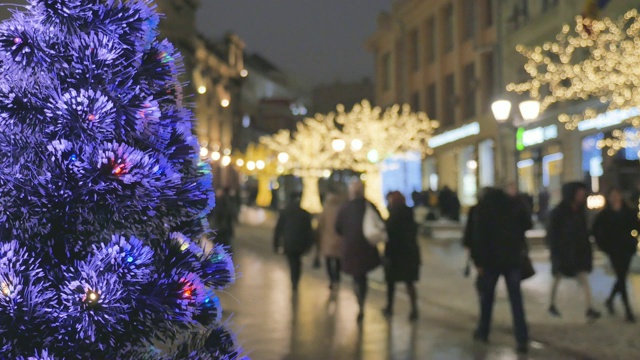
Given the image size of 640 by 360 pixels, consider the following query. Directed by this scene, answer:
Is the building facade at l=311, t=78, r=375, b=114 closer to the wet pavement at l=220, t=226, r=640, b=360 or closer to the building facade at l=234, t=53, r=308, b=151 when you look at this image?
the building facade at l=234, t=53, r=308, b=151

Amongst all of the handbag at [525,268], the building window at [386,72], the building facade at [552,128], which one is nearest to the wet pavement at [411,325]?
the handbag at [525,268]

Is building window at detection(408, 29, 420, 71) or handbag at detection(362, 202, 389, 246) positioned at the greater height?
building window at detection(408, 29, 420, 71)

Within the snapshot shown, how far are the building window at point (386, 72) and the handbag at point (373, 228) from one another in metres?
48.6

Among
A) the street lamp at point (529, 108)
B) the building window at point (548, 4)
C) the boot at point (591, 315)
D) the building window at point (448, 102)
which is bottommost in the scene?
the boot at point (591, 315)

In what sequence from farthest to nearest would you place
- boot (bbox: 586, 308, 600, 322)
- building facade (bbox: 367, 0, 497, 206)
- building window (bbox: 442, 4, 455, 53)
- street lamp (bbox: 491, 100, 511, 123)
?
building window (bbox: 442, 4, 455, 53)
building facade (bbox: 367, 0, 497, 206)
street lamp (bbox: 491, 100, 511, 123)
boot (bbox: 586, 308, 600, 322)

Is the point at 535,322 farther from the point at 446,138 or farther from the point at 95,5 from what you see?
the point at 446,138

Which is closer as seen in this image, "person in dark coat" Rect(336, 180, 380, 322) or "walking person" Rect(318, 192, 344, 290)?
"person in dark coat" Rect(336, 180, 380, 322)

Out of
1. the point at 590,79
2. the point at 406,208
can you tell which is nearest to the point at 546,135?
the point at 590,79

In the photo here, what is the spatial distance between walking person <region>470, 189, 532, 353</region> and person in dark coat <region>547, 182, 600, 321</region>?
6.49 ft

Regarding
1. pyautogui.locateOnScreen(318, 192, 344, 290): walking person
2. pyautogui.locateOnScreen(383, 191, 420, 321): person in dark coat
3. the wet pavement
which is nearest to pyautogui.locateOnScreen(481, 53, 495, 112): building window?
the wet pavement

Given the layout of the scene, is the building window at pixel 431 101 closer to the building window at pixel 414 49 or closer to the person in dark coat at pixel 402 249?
the building window at pixel 414 49

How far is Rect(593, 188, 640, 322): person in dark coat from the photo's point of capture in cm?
1063

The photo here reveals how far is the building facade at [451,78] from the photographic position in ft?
137

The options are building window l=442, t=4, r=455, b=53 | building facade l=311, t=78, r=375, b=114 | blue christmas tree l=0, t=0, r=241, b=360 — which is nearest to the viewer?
blue christmas tree l=0, t=0, r=241, b=360
